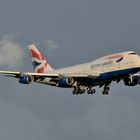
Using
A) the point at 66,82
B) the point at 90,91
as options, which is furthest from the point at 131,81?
the point at 66,82

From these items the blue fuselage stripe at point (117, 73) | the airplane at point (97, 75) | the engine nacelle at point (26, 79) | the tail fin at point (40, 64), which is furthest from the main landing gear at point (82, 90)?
the tail fin at point (40, 64)

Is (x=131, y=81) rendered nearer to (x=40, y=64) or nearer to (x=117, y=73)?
(x=117, y=73)

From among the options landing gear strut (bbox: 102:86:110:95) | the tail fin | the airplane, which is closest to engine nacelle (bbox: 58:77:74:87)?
the airplane

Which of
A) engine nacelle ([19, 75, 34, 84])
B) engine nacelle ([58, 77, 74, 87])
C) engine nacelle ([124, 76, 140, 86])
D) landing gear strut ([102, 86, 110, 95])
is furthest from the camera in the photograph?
landing gear strut ([102, 86, 110, 95])

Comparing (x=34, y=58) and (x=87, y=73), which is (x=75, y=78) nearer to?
(x=87, y=73)

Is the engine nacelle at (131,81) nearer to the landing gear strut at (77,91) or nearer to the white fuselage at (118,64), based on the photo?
the white fuselage at (118,64)

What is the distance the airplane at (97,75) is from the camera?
165125 mm

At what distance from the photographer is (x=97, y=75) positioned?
16625cm

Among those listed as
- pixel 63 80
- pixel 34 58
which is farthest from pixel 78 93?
pixel 34 58

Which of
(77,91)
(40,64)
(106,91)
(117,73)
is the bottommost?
(77,91)

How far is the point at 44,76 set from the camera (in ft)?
558

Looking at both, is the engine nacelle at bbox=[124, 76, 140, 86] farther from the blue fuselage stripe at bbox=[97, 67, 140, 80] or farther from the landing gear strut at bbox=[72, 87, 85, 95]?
the landing gear strut at bbox=[72, 87, 85, 95]

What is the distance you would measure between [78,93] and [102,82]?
5326 millimetres

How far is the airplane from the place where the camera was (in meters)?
165
